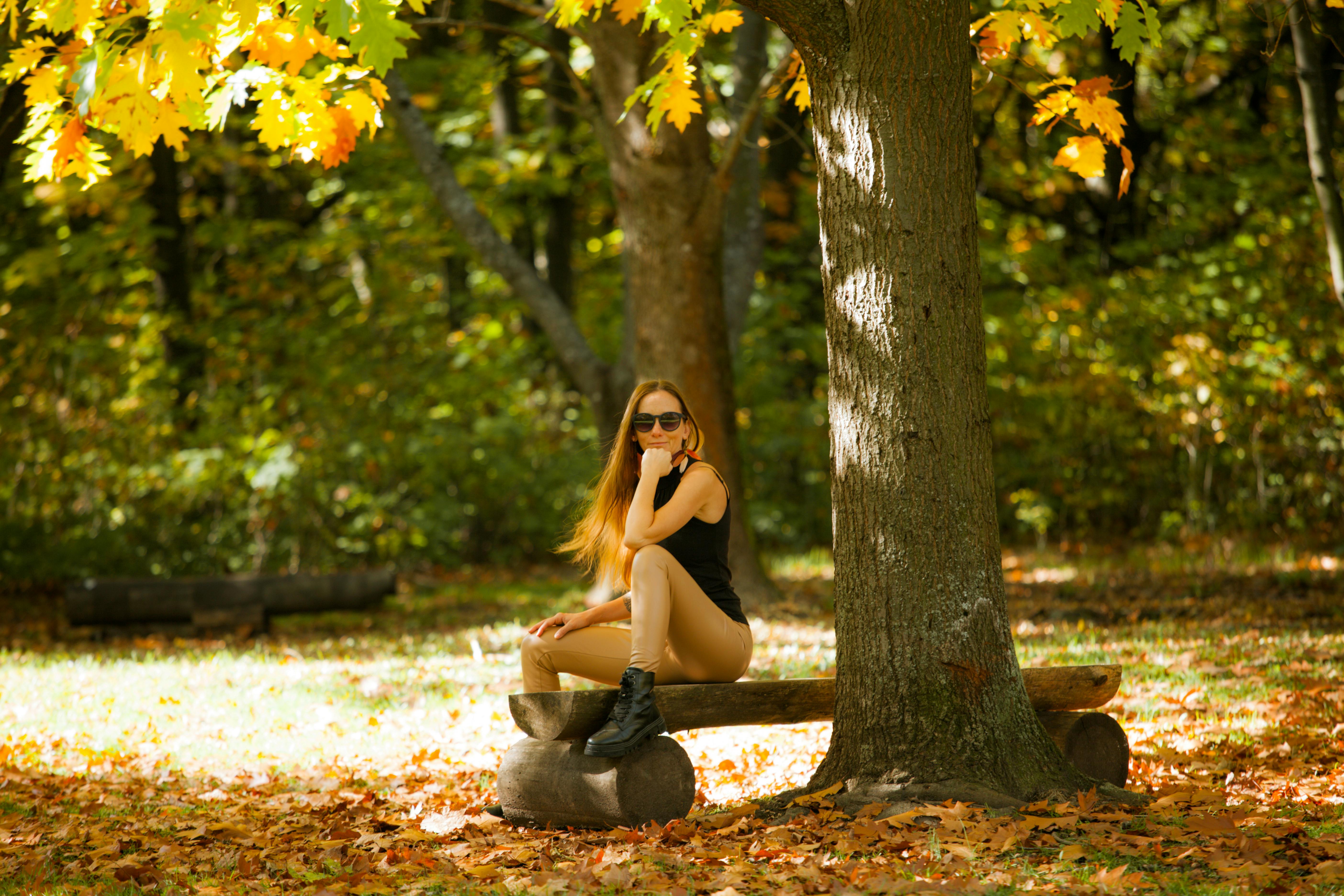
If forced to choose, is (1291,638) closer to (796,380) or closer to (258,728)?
(258,728)

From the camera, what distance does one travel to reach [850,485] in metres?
4.43

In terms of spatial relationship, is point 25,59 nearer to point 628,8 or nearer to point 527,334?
point 628,8

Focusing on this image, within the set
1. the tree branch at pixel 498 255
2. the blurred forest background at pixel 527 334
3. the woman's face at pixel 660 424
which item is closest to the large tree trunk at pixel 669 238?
the blurred forest background at pixel 527 334

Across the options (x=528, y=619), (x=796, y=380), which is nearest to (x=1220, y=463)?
(x=796, y=380)

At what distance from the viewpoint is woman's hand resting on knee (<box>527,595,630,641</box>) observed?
4.83 metres

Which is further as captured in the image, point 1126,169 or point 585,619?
point 1126,169

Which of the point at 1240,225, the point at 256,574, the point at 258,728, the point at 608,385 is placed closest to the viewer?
the point at 258,728

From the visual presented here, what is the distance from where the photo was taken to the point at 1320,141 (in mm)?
8508

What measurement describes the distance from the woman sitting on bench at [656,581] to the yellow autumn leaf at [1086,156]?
2.13m

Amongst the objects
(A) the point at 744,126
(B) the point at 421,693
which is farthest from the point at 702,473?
(A) the point at 744,126

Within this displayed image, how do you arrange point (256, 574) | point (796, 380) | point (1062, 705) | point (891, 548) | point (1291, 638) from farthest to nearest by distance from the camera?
point (796, 380) → point (256, 574) → point (1291, 638) → point (1062, 705) → point (891, 548)

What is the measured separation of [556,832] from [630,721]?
0.63 meters

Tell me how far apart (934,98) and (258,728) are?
5.32m

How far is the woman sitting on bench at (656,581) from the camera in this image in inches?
180
